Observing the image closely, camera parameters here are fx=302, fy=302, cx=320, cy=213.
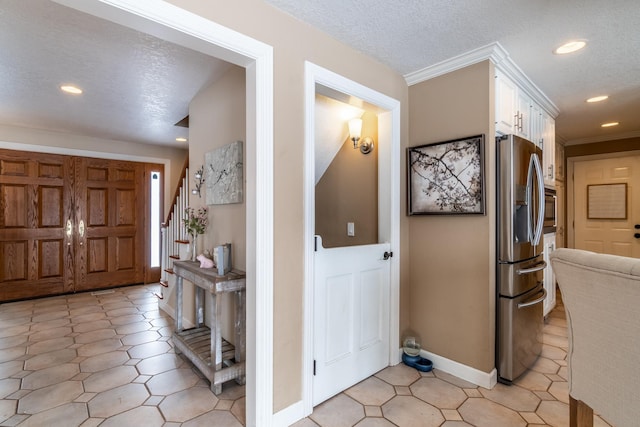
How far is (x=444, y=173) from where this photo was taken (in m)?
2.31

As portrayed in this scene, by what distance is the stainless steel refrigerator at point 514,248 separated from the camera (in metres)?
2.12

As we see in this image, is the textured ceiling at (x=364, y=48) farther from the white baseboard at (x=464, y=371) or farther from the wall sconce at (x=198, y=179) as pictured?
the white baseboard at (x=464, y=371)

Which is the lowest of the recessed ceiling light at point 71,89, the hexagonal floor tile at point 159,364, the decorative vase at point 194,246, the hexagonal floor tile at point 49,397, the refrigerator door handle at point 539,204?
the hexagonal floor tile at point 159,364

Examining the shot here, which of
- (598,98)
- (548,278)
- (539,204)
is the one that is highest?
(598,98)

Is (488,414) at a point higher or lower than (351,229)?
lower

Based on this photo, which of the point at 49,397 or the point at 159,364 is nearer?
the point at 49,397

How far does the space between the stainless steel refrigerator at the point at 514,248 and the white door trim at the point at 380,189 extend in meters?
0.72

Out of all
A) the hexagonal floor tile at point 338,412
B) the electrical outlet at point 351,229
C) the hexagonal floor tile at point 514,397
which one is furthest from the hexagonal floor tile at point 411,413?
the electrical outlet at point 351,229

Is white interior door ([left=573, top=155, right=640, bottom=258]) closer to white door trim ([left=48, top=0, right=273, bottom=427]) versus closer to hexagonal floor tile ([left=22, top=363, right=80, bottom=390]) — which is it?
white door trim ([left=48, top=0, right=273, bottom=427])

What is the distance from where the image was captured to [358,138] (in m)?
2.80

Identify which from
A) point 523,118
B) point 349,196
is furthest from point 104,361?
point 523,118

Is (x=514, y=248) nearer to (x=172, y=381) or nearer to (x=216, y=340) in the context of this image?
(x=216, y=340)

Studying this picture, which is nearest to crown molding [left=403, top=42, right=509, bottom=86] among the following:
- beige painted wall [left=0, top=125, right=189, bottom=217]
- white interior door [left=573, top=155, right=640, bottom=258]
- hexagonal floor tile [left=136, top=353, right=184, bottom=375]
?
hexagonal floor tile [left=136, top=353, right=184, bottom=375]

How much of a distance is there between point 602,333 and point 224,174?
7.98 feet
